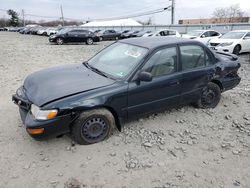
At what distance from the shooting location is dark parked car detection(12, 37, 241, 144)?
9.89ft

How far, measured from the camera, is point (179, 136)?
12.1 ft

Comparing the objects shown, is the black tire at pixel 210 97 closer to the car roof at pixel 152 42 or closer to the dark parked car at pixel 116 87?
the dark parked car at pixel 116 87

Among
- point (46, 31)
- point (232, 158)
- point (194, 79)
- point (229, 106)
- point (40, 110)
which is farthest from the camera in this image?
point (46, 31)

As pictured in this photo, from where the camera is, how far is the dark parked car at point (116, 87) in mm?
3014

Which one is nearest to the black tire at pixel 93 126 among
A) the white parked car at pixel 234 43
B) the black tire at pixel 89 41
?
the white parked car at pixel 234 43

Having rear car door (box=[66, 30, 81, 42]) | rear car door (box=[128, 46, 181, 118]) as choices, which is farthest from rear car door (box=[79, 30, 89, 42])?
rear car door (box=[128, 46, 181, 118])

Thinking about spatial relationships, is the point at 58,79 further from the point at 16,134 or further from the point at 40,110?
the point at 16,134

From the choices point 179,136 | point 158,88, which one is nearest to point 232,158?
point 179,136

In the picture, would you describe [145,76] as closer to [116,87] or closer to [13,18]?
[116,87]

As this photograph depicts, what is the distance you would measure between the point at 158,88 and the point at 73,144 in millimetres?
1631

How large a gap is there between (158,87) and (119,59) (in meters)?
0.85

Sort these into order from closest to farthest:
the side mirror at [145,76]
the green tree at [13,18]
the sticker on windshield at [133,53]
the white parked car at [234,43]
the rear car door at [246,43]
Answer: the side mirror at [145,76] → the sticker on windshield at [133,53] → the white parked car at [234,43] → the rear car door at [246,43] → the green tree at [13,18]

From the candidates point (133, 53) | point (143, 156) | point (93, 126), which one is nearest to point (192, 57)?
point (133, 53)

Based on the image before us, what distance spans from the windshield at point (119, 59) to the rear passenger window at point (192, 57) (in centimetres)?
79
